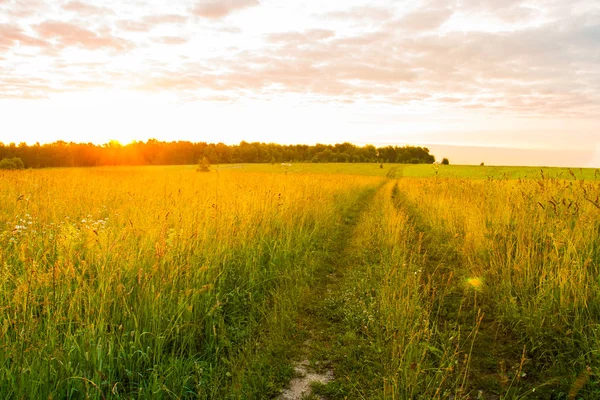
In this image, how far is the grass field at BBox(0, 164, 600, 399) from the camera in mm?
3271

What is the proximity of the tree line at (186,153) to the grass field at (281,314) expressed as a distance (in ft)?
141

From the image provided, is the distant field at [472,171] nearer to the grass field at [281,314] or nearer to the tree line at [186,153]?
the grass field at [281,314]

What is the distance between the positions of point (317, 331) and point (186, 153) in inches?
3625

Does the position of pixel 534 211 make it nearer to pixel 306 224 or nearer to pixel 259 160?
pixel 306 224

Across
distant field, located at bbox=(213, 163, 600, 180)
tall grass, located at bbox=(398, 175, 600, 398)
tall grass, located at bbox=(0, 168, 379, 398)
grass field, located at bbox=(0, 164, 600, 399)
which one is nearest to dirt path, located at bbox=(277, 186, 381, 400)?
grass field, located at bbox=(0, 164, 600, 399)

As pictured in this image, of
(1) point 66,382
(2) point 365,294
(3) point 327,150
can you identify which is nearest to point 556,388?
(2) point 365,294

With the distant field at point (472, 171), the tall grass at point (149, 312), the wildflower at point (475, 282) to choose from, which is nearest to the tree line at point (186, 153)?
the distant field at point (472, 171)

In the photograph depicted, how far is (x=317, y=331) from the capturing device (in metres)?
4.69

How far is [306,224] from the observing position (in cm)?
1007

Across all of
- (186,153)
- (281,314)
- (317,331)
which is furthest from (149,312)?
(186,153)

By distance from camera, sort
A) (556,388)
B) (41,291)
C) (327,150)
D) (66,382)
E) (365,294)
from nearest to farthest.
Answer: (66,382), (556,388), (41,291), (365,294), (327,150)

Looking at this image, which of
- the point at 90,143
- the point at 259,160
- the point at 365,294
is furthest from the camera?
the point at 259,160

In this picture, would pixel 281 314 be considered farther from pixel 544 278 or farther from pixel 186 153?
pixel 186 153

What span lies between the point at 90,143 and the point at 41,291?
8880 cm
